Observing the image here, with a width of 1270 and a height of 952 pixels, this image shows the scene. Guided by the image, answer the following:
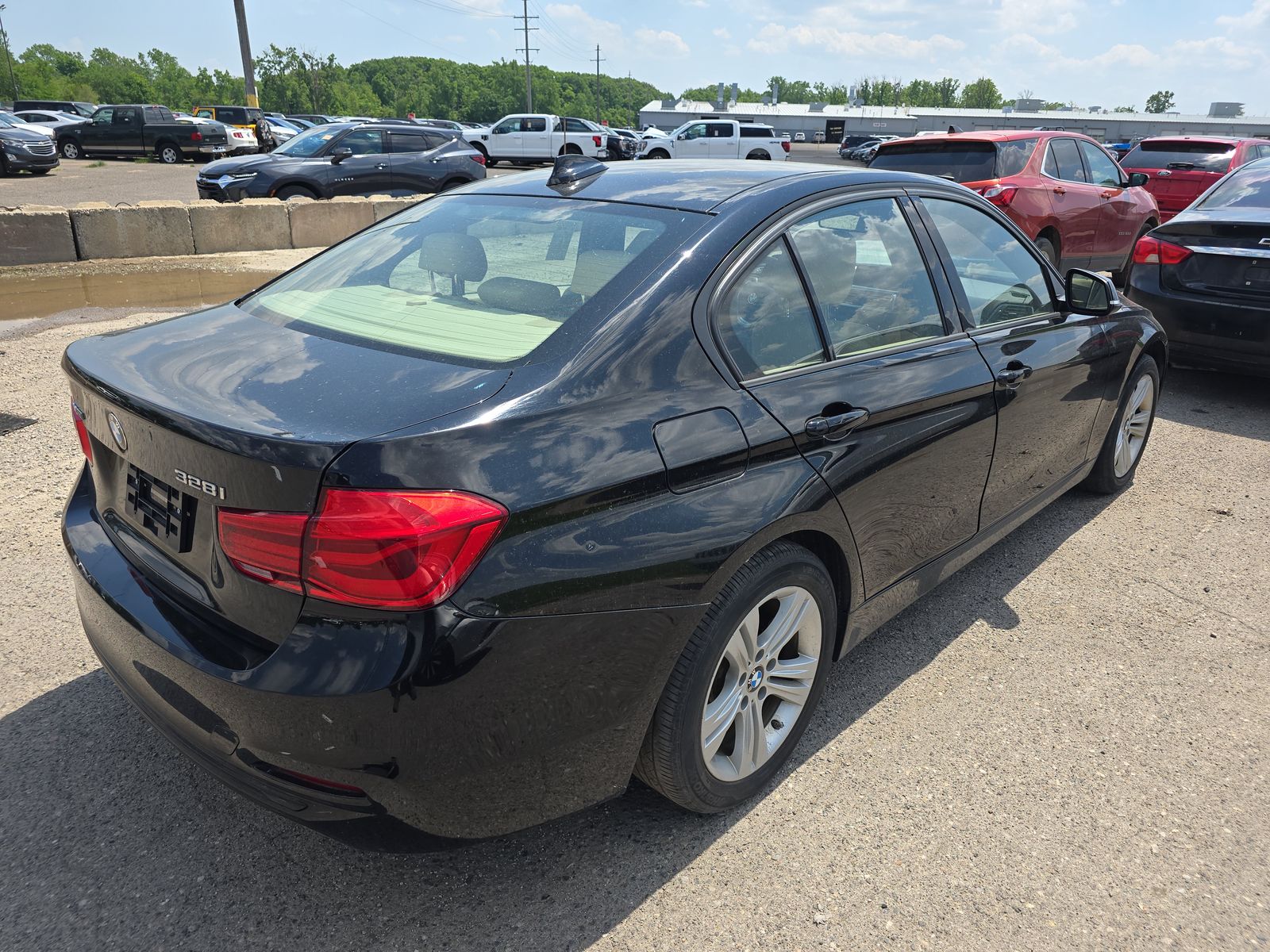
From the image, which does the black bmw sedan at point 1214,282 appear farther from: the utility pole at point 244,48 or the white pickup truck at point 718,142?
the utility pole at point 244,48

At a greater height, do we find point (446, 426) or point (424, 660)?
point (446, 426)

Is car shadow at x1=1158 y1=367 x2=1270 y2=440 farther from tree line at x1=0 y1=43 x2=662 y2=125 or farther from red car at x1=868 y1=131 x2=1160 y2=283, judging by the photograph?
tree line at x1=0 y1=43 x2=662 y2=125

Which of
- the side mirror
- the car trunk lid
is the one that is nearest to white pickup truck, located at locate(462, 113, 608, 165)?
the side mirror

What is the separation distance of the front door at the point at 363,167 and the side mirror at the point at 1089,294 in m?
13.7

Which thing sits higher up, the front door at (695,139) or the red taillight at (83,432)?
the front door at (695,139)

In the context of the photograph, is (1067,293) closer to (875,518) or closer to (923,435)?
(923,435)

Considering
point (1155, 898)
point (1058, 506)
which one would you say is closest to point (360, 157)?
point (1058, 506)

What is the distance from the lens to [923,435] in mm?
2844

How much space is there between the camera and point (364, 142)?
1611 centimetres

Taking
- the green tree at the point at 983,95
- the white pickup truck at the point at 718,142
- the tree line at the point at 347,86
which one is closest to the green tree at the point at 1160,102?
the green tree at the point at 983,95

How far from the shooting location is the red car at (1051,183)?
8.87m

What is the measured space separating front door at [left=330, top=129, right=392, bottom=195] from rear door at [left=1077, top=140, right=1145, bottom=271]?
1111 cm

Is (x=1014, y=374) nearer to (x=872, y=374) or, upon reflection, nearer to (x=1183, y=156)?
(x=872, y=374)

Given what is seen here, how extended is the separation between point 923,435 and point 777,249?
77cm
